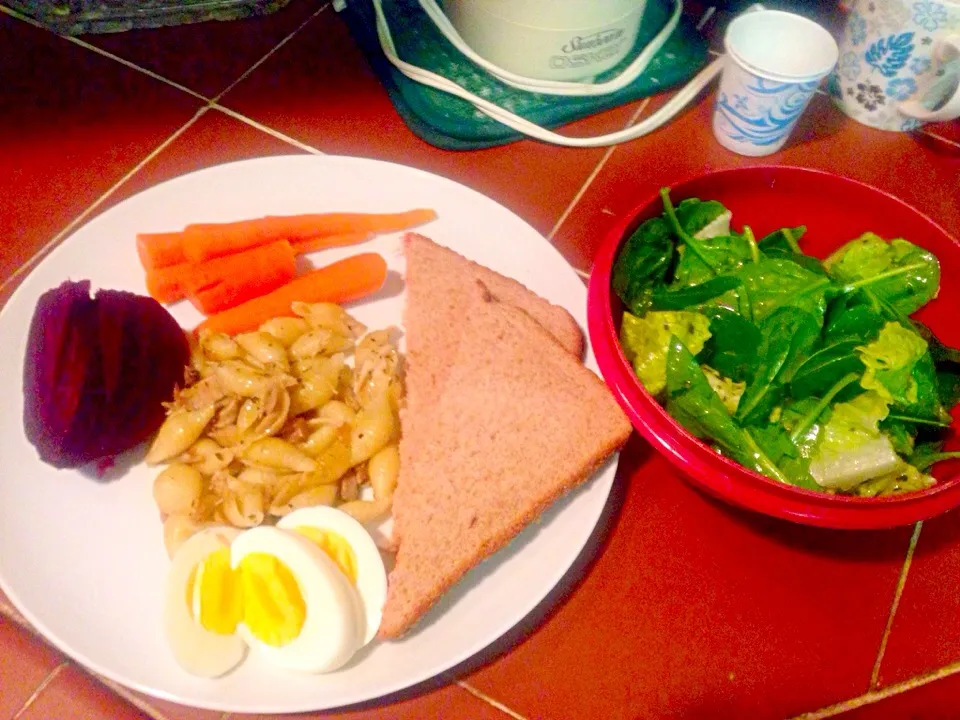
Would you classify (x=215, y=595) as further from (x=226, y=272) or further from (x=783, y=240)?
(x=783, y=240)

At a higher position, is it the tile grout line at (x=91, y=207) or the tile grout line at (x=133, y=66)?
the tile grout line at (x=133, y=66)

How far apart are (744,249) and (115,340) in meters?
0.75

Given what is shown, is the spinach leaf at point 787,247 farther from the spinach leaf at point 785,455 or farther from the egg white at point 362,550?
the egg white at point 362,550

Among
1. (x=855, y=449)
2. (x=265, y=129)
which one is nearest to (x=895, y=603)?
(x=855, y=449)

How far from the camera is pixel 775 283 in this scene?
877 millimetres

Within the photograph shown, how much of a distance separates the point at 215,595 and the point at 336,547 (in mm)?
123

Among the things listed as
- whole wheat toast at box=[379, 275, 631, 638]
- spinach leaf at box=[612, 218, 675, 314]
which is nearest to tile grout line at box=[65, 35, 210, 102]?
whole wheat toast at box=[379, 275, 631, 638]

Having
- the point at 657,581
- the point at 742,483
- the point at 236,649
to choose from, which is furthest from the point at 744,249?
the point at 236,649

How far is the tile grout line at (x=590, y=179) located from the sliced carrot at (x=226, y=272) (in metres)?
0.41

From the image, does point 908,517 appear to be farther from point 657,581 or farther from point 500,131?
point 500,131

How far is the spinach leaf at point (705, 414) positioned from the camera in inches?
31.5

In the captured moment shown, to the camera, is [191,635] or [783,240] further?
[783,240]

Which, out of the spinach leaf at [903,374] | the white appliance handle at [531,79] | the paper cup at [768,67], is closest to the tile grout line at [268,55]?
the white appliance handle at [531,79]

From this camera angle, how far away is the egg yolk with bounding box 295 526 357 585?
0.76 metres
